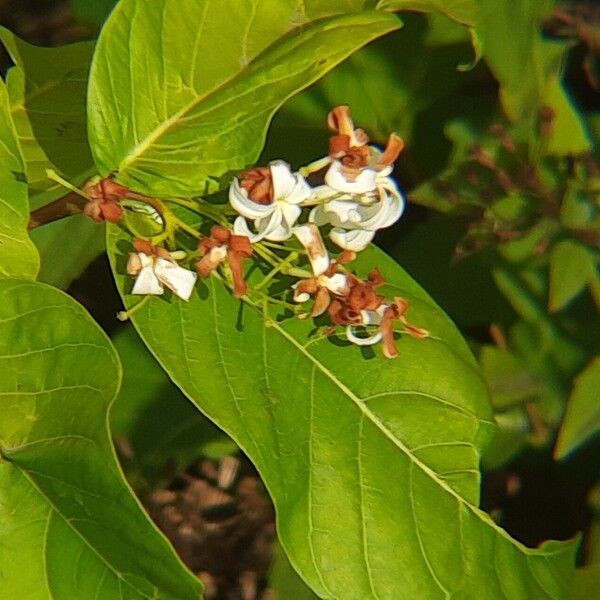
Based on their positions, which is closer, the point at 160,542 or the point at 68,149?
the point at 160,542

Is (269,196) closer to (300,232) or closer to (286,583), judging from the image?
(300,232)

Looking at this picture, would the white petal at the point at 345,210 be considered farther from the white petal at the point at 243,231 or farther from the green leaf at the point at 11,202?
the green leaf at the point at 11,202

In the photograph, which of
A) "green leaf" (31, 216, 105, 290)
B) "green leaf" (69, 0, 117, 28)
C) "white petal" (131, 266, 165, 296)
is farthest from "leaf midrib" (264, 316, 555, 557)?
"green leaf" (69, 0, 117, 28)

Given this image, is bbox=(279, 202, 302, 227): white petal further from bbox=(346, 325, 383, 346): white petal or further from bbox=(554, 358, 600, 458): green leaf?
bbox=(554, 358, 600, 458): green leaf

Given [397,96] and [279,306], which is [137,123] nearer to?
[279,306]

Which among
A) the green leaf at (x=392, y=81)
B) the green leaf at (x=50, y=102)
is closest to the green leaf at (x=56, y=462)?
the green leaf at (x=50, y=102)

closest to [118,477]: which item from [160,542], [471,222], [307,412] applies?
[160,542]

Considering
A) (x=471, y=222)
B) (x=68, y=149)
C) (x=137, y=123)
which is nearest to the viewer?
(x=137, y=123)
